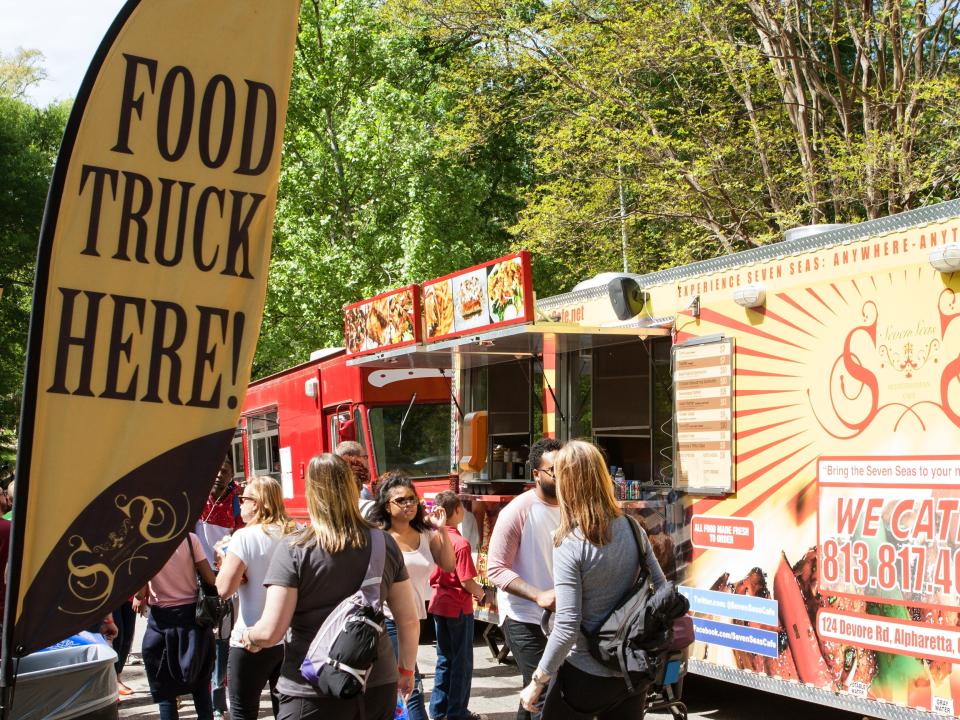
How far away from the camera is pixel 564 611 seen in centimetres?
413

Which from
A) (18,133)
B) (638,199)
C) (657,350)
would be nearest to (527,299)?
(657,350)

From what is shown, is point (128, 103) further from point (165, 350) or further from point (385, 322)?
point (385, 322)

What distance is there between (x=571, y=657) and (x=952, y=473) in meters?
2.72

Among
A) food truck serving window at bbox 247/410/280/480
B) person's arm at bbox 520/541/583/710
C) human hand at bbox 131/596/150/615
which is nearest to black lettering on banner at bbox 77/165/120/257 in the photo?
person's arm at bbox 520/541/583/710

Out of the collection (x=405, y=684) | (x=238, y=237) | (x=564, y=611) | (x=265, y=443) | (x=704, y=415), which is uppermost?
(x=238, y=237)

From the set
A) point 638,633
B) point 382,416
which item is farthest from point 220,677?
point 382,416

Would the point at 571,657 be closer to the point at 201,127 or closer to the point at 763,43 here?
the point at 201,127

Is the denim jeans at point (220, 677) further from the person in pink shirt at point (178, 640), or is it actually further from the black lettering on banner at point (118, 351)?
the black lettering on banner at point (118, 351)

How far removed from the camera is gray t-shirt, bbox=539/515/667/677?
4.14 m

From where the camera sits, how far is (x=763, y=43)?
17.5m

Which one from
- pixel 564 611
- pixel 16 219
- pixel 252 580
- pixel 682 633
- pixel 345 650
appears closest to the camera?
pixel 345 650

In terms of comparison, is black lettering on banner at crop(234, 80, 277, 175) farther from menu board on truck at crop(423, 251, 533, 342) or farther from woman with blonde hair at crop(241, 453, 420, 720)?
menu board on truck at crop(423, 251, 533, 342)

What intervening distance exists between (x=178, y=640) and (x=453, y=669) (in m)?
1.71

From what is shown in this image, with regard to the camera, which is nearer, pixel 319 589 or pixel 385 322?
pixel 319 589
